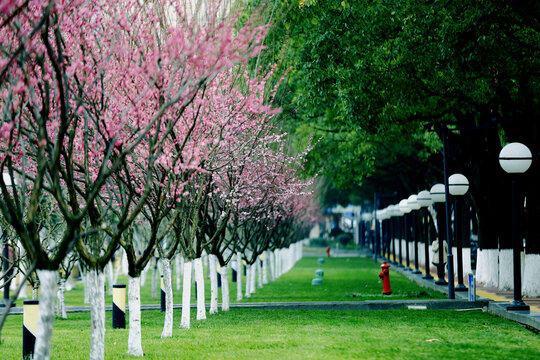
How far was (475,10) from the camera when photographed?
62.6 feet

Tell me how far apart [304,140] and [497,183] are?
8175 mm

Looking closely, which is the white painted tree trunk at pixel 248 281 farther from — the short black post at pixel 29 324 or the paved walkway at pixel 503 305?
the short black post at pixel 29 324

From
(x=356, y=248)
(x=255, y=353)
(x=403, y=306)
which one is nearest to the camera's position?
(x=255, y=353)

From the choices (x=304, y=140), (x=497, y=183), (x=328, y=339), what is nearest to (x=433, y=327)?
(x=328, y=339)

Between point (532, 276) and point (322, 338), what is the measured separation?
10.2 metres

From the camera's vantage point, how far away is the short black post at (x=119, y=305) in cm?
1958

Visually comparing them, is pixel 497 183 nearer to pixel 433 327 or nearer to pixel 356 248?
pixel 433 327

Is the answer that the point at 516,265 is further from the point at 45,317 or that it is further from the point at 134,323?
the point at 45,317

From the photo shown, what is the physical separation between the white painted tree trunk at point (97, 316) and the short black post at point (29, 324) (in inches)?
88.7

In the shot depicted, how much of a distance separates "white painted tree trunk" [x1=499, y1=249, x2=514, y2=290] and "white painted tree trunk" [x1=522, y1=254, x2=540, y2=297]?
2468mm

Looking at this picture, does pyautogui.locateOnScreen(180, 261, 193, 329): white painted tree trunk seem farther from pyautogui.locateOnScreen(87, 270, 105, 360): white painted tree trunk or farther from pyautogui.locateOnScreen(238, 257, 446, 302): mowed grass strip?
pyautogui.locateOnScreen(238, 257, 446, 302): mowed grass strip

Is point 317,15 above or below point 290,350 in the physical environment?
above

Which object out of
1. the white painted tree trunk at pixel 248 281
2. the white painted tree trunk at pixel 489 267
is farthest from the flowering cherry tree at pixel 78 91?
the white painted tree trunk at pixel 248 281

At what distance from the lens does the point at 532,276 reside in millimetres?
24266
